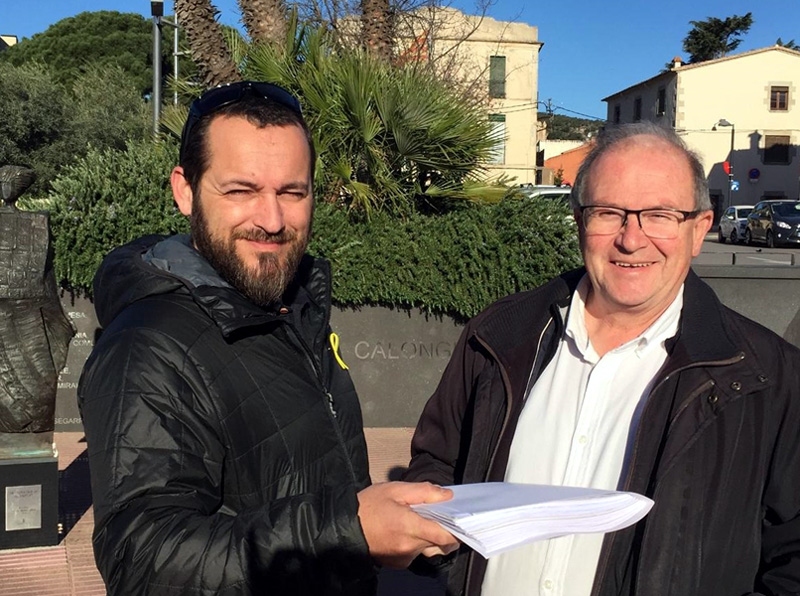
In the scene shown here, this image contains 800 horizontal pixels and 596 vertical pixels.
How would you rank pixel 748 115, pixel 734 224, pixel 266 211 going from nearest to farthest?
pixel 266 211
pixel 734 224
pixel 748 115

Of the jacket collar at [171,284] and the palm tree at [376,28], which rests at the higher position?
the palm tree at [376,28]

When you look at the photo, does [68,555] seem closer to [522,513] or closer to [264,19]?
[522,513]

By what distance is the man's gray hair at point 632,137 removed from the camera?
2234mm

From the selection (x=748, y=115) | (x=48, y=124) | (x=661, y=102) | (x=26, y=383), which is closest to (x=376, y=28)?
(x=26, y=383)

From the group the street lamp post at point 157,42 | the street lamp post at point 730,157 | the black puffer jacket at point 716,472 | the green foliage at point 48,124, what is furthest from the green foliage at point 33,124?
the street lamp post at point 730,157

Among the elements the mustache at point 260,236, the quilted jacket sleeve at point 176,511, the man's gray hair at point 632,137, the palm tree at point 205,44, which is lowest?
the quilted jacket sleeve at point 176,511

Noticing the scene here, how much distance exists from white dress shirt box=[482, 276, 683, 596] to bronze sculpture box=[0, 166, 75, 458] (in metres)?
4.07

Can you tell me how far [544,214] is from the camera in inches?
308

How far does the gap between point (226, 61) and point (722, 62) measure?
45962 millimetres

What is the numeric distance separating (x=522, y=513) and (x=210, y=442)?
645 mm

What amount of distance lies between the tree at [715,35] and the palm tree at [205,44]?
64.8 m

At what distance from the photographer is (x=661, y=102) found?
5175 centimetres

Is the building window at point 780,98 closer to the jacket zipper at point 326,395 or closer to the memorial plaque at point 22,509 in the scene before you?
the memorial plaque at point 22,509

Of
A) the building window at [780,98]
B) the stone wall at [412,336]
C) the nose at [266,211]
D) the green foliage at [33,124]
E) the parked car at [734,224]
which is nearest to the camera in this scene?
the nose at [266,211]
